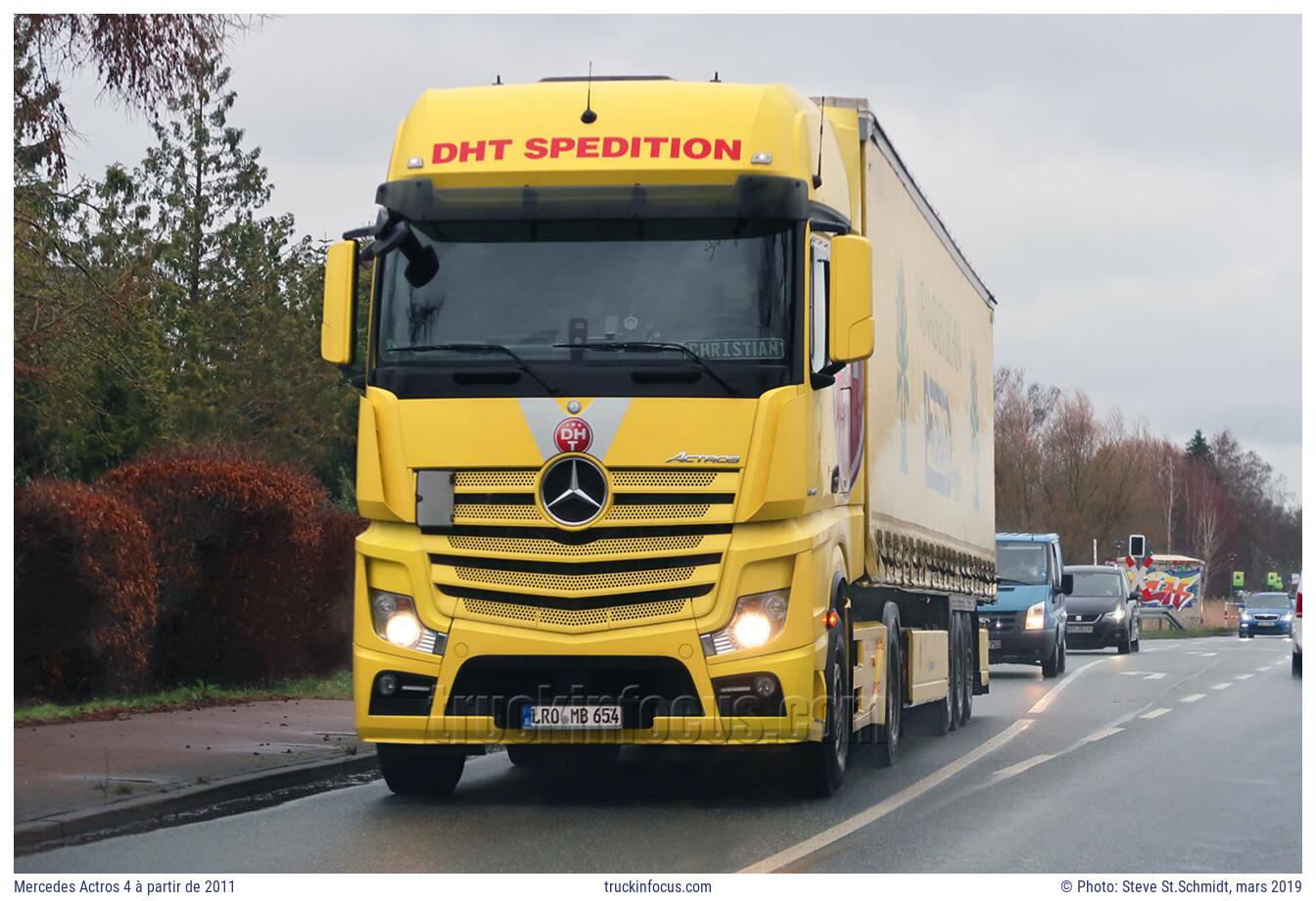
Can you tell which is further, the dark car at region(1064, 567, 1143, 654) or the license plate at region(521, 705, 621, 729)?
the dark car at region(1064, 567, 1143, 654)

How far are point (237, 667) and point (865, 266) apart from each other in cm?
1066

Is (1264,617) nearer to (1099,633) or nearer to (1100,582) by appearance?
(1100,582)

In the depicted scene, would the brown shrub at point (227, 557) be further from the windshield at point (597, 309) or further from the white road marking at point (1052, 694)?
the windshield at point (597, 309)

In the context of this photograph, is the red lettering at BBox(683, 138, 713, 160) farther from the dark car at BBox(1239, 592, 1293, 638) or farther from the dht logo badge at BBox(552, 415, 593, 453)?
the dark car at BBox(1239, 592, 1293, 638)

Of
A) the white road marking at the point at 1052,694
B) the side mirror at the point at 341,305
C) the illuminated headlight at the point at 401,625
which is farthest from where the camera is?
the white road marking at the point at 1052,694

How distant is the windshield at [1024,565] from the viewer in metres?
30.0

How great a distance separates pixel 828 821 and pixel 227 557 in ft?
32.5

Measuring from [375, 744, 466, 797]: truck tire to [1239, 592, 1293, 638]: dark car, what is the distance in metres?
53.5

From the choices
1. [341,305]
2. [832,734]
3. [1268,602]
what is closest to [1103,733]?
[832,734]

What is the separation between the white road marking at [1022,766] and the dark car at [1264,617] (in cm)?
4936

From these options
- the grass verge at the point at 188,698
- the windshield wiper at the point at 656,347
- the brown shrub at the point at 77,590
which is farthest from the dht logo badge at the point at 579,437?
the brown shrub at the point at 77,590

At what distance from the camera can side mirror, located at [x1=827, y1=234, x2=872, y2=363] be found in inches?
428

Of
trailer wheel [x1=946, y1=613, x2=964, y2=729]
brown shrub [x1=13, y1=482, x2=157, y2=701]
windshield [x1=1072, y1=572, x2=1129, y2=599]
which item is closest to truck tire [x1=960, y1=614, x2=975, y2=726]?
trailer wheel [x1=946, y1=613, x2=964, y2=729]

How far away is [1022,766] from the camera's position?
14.4 meters
